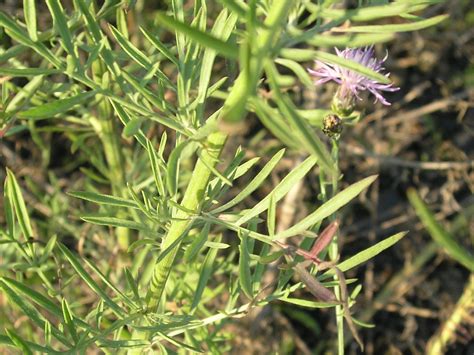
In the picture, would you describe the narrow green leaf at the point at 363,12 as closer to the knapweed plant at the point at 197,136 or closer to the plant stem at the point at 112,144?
the knapweed plant at the point at 197,136

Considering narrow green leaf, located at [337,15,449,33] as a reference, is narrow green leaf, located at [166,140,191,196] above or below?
below

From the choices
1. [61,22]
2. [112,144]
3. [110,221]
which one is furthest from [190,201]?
[112,144]

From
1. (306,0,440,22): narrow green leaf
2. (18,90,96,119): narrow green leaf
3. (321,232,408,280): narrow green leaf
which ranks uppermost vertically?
(306,0,440,22): narrow green leaf

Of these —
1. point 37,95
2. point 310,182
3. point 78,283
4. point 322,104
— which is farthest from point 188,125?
point 310,182

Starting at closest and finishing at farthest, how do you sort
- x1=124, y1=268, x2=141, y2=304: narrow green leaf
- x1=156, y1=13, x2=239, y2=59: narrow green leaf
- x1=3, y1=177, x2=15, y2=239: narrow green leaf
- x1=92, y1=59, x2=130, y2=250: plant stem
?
x1=156, y1=13, x2=239, y2=59: narrow green leaf → x1=124, y1=268, x2=141, y2=304: narrow green leaf → x1=3, y1=177, x2=15, y2=239: narrow green leaf → x1=92, y1=59, x2=130, y2=250: plant stem

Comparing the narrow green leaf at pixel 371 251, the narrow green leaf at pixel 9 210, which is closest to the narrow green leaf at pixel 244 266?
the narrow green leaf at pixel 371 251

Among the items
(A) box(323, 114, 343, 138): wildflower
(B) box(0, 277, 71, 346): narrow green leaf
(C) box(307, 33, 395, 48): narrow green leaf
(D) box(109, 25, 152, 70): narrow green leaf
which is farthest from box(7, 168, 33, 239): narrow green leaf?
(C) box(307, 33, 395, 48): narrow green leaf

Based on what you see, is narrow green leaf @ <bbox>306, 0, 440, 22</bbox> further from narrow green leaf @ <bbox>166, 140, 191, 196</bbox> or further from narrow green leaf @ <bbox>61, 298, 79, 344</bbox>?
narrow green leaf @ <bbox>61, 298, 79, 344</bbox>

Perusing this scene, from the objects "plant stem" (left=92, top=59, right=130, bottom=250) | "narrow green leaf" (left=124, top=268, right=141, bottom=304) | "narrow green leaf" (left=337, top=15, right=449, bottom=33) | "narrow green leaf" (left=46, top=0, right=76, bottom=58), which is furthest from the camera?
"plant stem" (left=92, top=59, right=130, bottom=250)

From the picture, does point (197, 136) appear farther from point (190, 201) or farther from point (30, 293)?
point (30, 293)
